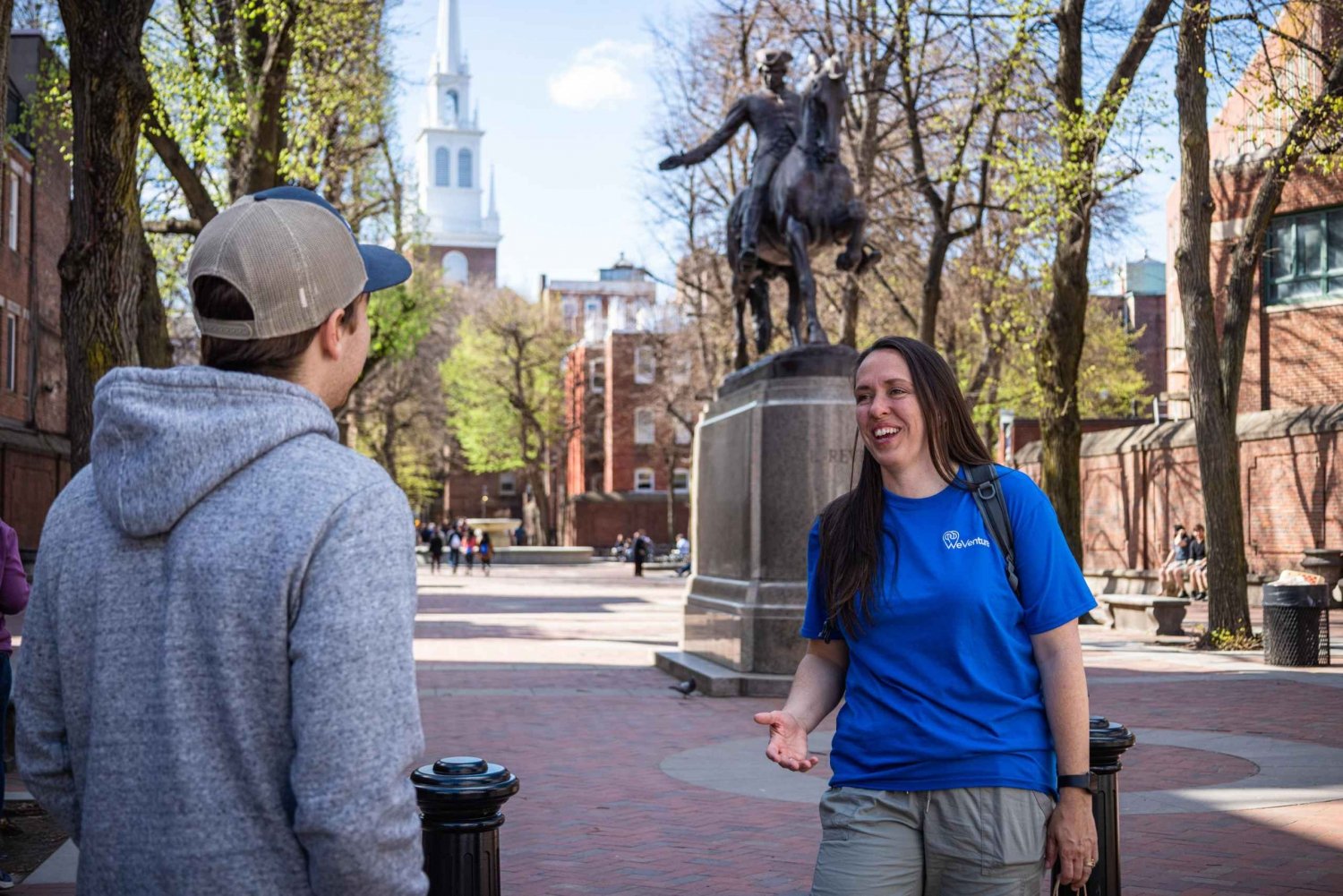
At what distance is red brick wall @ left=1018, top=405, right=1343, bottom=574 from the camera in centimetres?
2597

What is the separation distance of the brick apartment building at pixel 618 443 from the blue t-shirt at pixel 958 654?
61573 mm

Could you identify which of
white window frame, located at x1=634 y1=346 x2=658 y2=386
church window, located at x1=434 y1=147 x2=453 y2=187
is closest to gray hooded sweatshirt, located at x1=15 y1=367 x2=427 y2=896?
white window frame, located at x1=634 y1=346 x2=658 y2=386

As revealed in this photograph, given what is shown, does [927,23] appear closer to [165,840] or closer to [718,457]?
[718,457]

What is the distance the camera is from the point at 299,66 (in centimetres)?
2188

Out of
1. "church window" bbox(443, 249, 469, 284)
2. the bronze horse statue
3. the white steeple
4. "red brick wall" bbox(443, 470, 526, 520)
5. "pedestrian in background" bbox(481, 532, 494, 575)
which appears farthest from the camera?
the white steeple

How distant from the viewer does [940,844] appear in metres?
3.06

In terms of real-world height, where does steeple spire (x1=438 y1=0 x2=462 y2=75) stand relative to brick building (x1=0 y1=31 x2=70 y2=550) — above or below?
above

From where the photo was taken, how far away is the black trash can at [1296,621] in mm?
15156

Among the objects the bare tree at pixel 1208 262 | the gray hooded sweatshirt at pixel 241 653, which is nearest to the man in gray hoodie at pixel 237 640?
the gray hooded sweatshirt at pixel 241 653

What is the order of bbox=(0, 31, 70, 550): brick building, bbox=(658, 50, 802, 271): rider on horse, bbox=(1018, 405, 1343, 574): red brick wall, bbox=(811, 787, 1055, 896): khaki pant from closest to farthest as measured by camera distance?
bbox=(811, 787, 1055, 896): khaki pant
bbox=(658, 50, 802, 271): rider on horse
bbox=(1018, 405, 1343, 574): red brick wall
bbox=(0, 31, 70, 550): brick building

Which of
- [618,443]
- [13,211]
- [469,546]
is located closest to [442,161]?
[618,443]

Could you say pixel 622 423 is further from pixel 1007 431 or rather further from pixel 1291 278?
pixel 1291 278

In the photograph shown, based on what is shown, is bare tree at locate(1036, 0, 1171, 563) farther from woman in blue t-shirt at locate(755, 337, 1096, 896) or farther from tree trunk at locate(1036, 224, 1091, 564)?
woman in blue t-shirt at locate(755, 337, 1096, 896)

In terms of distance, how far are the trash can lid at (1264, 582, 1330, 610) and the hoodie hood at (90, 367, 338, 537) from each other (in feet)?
48.3
